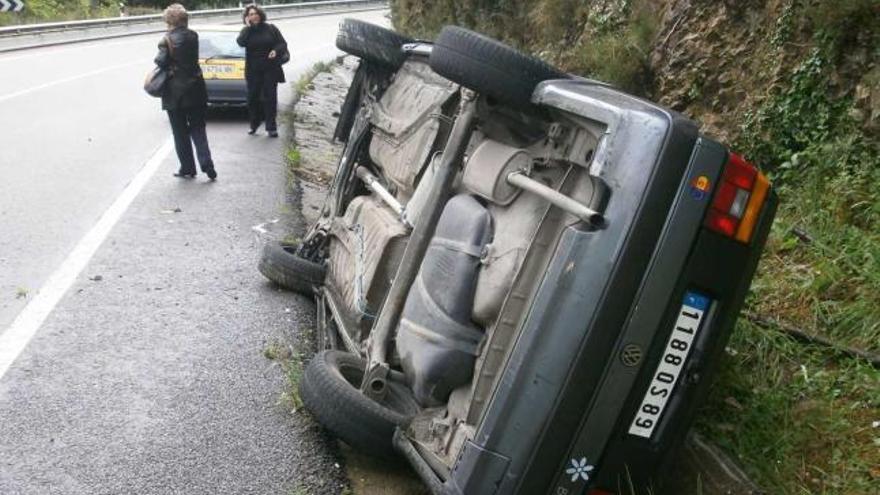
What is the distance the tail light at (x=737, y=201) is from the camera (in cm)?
268

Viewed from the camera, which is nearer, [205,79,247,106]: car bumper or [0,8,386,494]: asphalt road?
[0,8,386,494]: asphalt road

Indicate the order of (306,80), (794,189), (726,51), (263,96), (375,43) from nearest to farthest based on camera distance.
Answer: (794,189) < (375,43) < (726,51) < (263,96) < (306,80)

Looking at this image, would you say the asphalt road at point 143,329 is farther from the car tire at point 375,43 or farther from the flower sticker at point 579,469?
the car tire at point 375,43

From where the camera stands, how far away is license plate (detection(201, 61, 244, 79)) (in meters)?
13.1

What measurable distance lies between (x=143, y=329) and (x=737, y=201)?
11.2 ft

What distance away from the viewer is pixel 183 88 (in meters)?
8.44

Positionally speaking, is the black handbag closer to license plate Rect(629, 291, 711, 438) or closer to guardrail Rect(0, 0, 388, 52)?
license plate Rect(629, 291, 711, 438)

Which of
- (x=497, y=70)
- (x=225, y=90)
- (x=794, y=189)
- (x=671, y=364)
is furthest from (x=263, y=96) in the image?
(x=671, y=364)

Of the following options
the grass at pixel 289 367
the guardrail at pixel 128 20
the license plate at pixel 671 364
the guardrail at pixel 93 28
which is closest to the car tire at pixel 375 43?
the grass at pixel 289 367

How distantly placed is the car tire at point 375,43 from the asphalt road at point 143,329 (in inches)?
65.6

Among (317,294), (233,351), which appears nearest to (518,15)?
(317,294)

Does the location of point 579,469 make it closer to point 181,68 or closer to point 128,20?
point 181,68

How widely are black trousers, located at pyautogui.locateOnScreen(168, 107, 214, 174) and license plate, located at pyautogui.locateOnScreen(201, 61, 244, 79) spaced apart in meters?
4.63

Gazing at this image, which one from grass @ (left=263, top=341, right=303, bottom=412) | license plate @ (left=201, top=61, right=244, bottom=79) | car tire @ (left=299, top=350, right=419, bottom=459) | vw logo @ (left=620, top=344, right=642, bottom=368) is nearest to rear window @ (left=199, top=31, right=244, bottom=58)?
license plate @ (left=201, top=61, right=244, bottom=79)
